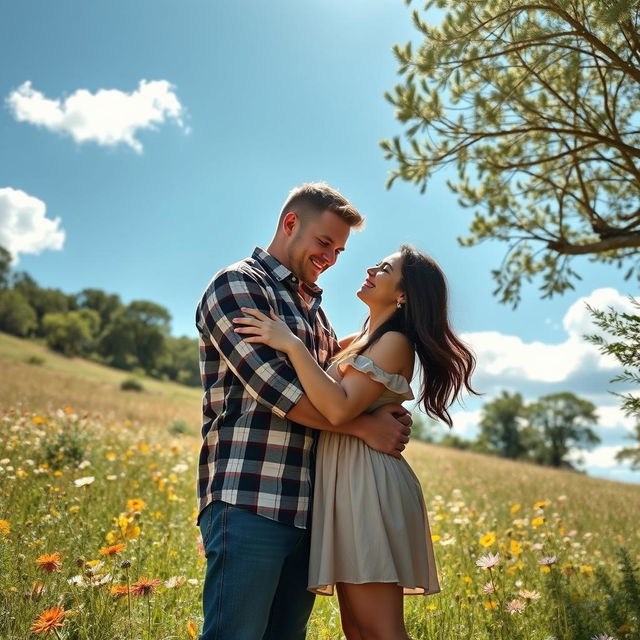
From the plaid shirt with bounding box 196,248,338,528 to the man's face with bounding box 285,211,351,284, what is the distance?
0.77ft

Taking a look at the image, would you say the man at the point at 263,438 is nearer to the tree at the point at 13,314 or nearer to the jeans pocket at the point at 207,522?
the jeans pocket at the point at 207,522

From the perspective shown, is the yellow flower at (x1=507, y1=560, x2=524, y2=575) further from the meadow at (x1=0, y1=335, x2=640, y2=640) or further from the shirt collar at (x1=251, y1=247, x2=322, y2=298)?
the shirt collar at (x1=251, y1=247, x2=322, y2=298)

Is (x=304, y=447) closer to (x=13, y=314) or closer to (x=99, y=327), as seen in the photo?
(x=13, y=314)

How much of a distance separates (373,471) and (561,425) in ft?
207

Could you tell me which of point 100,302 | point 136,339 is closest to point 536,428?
point 136,339

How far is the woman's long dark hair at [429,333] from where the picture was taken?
3.04 meters

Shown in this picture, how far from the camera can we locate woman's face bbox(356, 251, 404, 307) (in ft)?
10.4

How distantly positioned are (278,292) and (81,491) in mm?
3589

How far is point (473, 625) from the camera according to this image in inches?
151

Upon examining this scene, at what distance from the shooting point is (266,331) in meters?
2.58

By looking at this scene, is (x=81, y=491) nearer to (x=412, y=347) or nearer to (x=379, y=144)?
(x=412, y=347)

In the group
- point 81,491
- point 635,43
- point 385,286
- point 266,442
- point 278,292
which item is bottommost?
point 81,491

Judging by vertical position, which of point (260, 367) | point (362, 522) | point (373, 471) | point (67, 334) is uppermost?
point (67, 334)

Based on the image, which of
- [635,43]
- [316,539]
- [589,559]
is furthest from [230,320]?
[589,559]
